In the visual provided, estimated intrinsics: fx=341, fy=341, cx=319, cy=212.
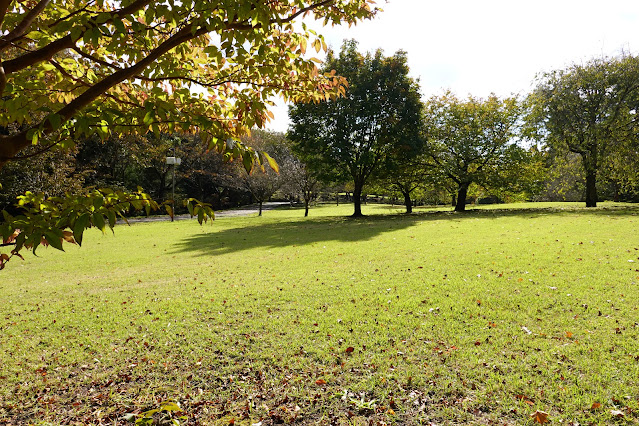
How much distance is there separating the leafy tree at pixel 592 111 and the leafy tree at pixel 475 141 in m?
1.91

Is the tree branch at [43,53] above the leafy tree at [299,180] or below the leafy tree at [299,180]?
below

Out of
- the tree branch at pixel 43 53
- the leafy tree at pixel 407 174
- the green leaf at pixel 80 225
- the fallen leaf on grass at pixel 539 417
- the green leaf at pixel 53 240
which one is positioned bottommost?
the fallen leaf on grass at pixel 539 417

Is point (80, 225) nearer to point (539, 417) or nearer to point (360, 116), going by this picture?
point (539, 417)

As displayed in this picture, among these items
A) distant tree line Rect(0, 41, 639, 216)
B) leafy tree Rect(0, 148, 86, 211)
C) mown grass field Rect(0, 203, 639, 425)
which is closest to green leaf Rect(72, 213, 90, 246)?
mown grass field Rect(0, 203, 639, 425)

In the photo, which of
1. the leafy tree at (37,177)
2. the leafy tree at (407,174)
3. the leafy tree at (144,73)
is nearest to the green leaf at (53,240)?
the leafy tree at (144,73)

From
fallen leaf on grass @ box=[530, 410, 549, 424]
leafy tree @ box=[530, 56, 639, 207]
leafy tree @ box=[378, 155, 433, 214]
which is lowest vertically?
fallen leaf on grass @ box=[530, 410, 549, 424]

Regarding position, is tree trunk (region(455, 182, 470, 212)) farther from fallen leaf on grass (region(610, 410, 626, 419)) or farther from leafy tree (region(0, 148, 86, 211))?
leafy tree (region(0, 148, 86, 211))

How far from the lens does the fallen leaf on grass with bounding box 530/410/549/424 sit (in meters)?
2.82

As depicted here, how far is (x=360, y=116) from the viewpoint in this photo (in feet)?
74.8

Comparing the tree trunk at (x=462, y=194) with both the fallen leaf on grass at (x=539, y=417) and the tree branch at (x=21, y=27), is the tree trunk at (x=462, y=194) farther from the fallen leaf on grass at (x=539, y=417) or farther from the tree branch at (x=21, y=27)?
the tree branch at (x=21, y=27)

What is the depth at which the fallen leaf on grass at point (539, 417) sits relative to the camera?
2.82m

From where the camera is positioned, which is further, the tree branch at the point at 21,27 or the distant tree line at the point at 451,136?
the distant tree line at the point at 451,136

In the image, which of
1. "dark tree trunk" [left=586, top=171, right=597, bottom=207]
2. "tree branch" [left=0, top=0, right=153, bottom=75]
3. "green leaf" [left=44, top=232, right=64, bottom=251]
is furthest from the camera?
"dark tree trunk" [left=586, top=171, right=597, bottom=207]

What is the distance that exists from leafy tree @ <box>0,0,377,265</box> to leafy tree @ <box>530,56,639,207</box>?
2337cm
